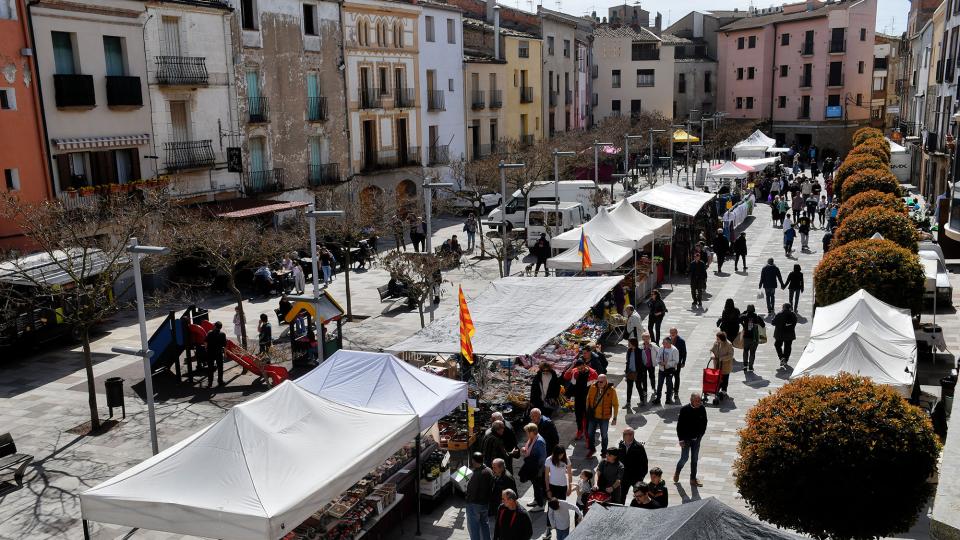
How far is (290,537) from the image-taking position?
10.8 metres

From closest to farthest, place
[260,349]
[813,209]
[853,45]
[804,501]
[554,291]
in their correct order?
[804,501] → [554,291] → [260,349] → [813,209] → [853,45]

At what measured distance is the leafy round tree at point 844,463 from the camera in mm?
8742

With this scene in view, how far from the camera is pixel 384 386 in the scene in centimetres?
1276

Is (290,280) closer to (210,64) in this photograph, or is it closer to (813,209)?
(210,64)

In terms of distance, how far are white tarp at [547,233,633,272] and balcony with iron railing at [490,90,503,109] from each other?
30693mm

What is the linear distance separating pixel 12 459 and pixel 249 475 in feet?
21.0

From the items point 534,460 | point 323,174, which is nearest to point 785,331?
point 534,460

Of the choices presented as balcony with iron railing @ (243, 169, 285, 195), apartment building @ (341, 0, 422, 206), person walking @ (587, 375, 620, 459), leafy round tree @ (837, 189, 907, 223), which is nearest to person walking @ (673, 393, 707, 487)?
person walking @ (587, 375, 620, 459)

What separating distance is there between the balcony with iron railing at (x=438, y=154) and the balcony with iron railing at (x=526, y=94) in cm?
1128

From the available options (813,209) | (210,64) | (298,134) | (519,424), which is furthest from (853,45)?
(519,424)

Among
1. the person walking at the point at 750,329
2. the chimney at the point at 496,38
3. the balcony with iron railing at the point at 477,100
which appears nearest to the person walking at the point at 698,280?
the person walking at the point at 750,329

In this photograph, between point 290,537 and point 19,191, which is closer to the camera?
point 290,537

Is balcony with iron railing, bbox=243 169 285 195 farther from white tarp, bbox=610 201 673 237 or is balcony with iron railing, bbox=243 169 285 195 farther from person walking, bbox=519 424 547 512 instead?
person walking, bbox=519 424 547 512

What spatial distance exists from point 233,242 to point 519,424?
10.0 meters
